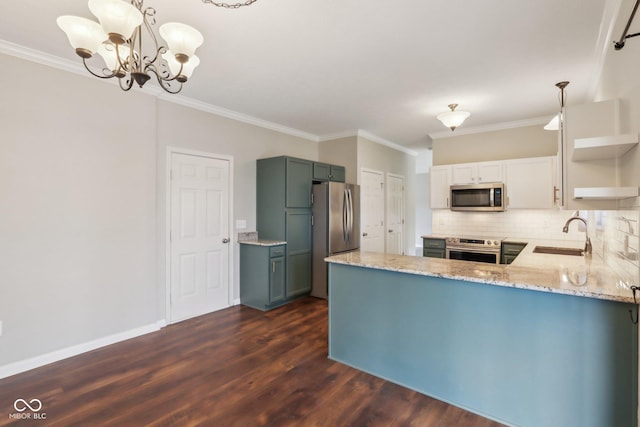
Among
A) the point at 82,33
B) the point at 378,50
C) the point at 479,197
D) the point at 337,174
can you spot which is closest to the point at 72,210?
the point at 82,33

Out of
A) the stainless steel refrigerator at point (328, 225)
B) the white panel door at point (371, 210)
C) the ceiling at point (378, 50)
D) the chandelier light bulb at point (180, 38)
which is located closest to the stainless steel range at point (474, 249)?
the white panel door at point (371, 210)

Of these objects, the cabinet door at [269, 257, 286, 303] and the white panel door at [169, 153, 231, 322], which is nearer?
the white panel door at [169, 153, 231, 322]

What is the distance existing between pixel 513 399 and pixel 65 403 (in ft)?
9.96

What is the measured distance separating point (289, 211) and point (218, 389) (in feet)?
8.41

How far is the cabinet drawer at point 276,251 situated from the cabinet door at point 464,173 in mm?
3010

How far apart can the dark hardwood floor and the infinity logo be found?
0.03 m

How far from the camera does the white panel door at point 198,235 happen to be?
3.82 m

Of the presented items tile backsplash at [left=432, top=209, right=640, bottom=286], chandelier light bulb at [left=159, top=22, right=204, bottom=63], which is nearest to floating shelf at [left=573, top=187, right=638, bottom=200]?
tile backsplash at [left=432, top=209, right=640, bottom=286]

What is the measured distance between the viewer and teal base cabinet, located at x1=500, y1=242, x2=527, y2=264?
14.0ft

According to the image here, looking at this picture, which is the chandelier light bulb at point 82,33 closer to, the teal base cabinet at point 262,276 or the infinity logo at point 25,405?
the infinity logo at point 25,405

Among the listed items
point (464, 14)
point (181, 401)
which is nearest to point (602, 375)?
point (464, 14)

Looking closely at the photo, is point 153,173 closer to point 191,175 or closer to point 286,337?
point 191,175

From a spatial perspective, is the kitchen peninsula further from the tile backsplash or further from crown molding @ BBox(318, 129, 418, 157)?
crown molding @ BBox(318, 129, 418, 157)

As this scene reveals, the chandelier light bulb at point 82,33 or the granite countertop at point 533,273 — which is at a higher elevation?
the chandelier light bulb at point 82,33
